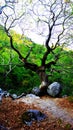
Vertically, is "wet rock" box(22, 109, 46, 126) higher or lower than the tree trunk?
higher

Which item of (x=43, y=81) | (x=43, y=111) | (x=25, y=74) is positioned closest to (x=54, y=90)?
(x=43, y=81)

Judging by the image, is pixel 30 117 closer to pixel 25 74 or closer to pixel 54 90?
pixel 54 90

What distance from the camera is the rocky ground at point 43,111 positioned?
34.1ft

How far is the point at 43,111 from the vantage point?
12.8m

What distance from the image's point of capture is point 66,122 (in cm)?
1127

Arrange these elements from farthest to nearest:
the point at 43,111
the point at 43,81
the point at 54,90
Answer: the point at 43,81 < the point at 54,90 < the point at 43,111

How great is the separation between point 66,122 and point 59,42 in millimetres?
7998

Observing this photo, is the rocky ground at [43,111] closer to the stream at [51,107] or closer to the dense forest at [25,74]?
the stream at [51,107]

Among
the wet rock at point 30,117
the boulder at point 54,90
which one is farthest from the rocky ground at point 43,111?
the boulder at point 54,90

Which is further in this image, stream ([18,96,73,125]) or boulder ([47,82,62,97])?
boulder ([47,82,62,97])

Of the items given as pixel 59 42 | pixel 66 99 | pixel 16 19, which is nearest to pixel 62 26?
pixel 59 42

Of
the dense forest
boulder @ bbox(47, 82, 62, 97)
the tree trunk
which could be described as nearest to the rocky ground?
boulder @ bbox(47, 82, 62, 97)

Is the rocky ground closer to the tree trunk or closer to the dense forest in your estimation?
the tree trunk

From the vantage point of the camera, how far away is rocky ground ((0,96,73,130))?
10394mm
